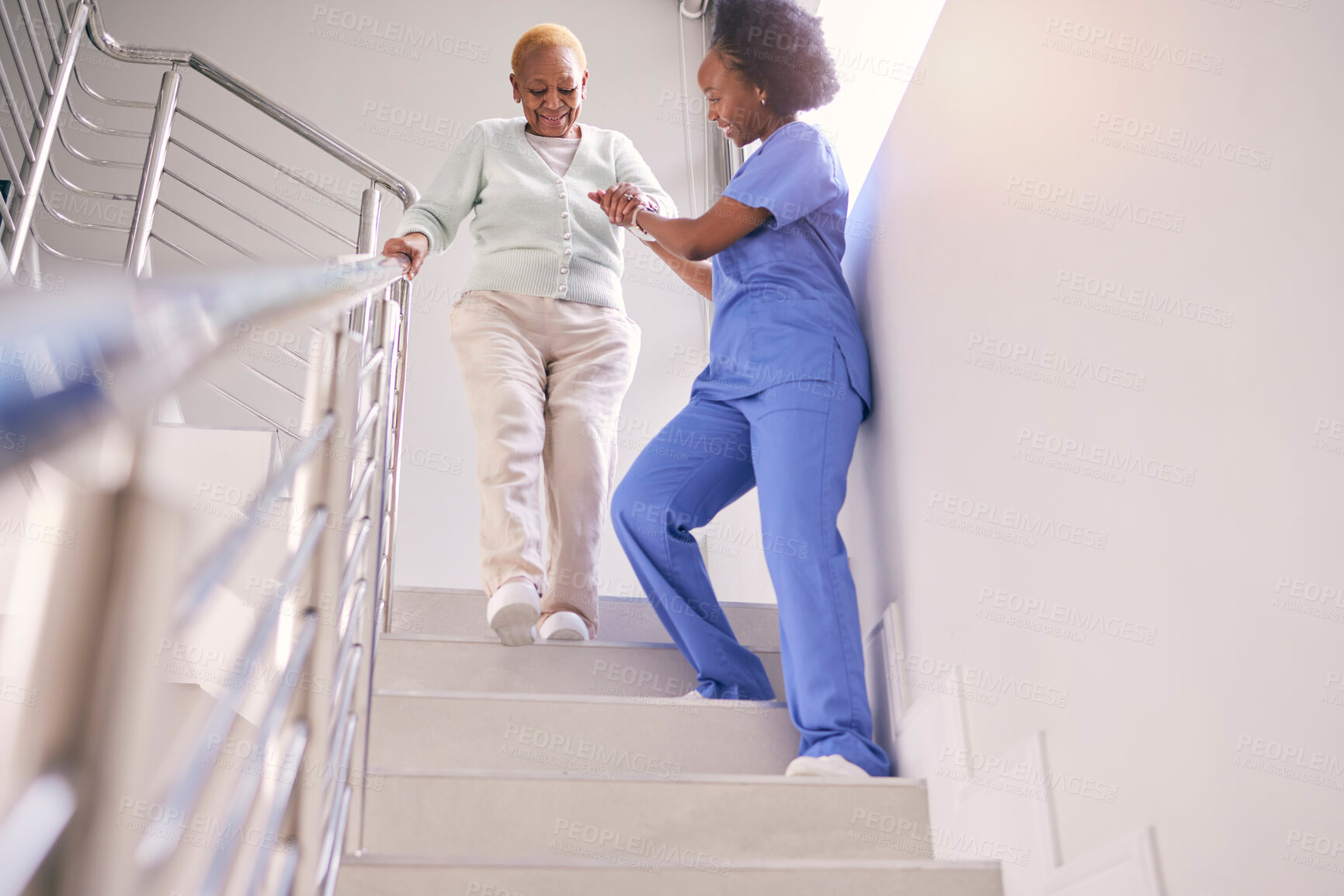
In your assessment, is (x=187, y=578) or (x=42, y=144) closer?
(x=187, y=578)

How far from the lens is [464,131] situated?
154 inches

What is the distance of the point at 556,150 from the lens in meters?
2.30

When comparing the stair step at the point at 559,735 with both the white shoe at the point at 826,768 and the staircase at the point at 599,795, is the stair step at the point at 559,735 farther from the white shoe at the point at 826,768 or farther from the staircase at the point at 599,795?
the white shoe at the point at 826,768

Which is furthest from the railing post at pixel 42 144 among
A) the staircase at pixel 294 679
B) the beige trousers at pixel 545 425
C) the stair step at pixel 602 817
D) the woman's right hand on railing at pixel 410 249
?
the stair step at pixel 602 817

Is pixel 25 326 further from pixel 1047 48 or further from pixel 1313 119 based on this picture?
pixel 1047 48

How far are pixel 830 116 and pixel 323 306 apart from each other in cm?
264

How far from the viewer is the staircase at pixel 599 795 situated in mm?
1168

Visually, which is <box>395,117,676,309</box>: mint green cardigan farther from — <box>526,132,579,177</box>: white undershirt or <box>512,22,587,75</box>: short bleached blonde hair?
<box>512,22,587,75</box>: short bleached blonde hair

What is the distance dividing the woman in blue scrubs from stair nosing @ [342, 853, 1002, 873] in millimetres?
304

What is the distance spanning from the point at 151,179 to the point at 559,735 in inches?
52.7

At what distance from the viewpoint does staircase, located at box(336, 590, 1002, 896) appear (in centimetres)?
117

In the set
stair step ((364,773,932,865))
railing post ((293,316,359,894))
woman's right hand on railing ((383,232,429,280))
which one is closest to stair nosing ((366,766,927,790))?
stair step ((364,773,932,865))

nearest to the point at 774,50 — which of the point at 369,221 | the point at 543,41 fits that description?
the point at 543,41

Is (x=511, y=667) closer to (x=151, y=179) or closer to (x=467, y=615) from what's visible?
(x=467, y=615)
